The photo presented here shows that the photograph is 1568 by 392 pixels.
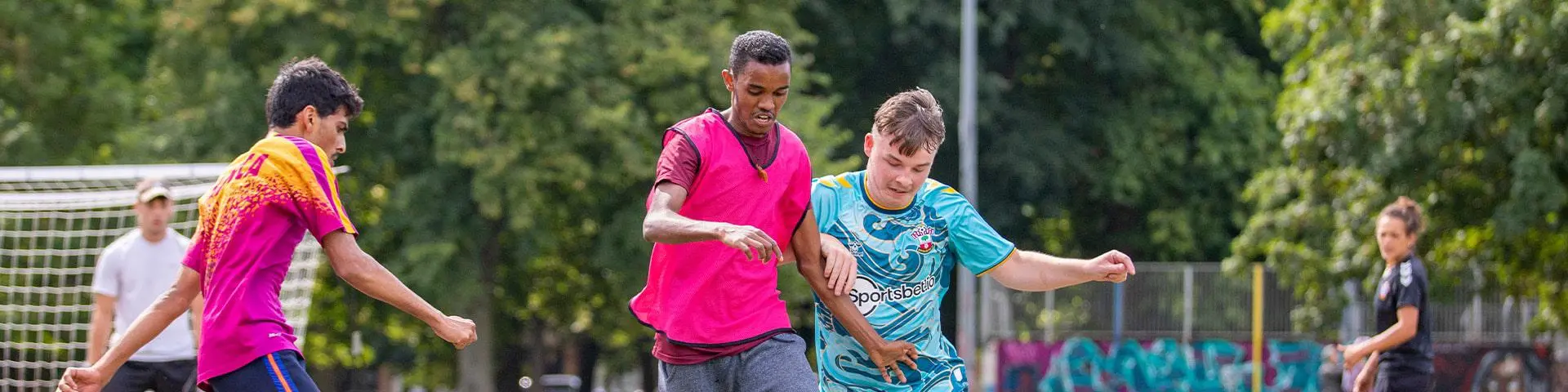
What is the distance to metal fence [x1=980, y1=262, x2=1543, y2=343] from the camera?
20.6m

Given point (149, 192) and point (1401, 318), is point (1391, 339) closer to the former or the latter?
point (1401, 318)

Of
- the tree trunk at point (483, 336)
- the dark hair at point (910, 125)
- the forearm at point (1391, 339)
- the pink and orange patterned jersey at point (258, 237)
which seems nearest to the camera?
the pink and orange patterned jersey at point (258, 237)

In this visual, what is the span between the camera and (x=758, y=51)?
16.8ft

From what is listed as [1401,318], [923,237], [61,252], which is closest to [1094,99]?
[61,252]

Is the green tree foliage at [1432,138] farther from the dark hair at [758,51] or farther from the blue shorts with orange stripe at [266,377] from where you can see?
the blue shorts with orange stripe at [266,377]

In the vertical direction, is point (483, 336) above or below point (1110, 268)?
above

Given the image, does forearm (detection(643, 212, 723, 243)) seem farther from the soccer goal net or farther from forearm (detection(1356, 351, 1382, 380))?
the soccer goal net

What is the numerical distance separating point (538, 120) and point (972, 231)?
15535 millimetres

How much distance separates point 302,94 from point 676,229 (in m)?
1.25

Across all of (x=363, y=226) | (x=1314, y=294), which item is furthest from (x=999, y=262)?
(x=363, y=226)

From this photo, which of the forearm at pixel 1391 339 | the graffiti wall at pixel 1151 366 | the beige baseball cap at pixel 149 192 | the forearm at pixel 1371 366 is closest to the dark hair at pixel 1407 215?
the forearm at pixel 1391 339

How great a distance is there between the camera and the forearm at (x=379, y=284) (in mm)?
5102

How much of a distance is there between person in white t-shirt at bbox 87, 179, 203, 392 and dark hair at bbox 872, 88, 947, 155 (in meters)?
4.54

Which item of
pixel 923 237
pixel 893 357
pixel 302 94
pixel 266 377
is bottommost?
pixel 266 377
